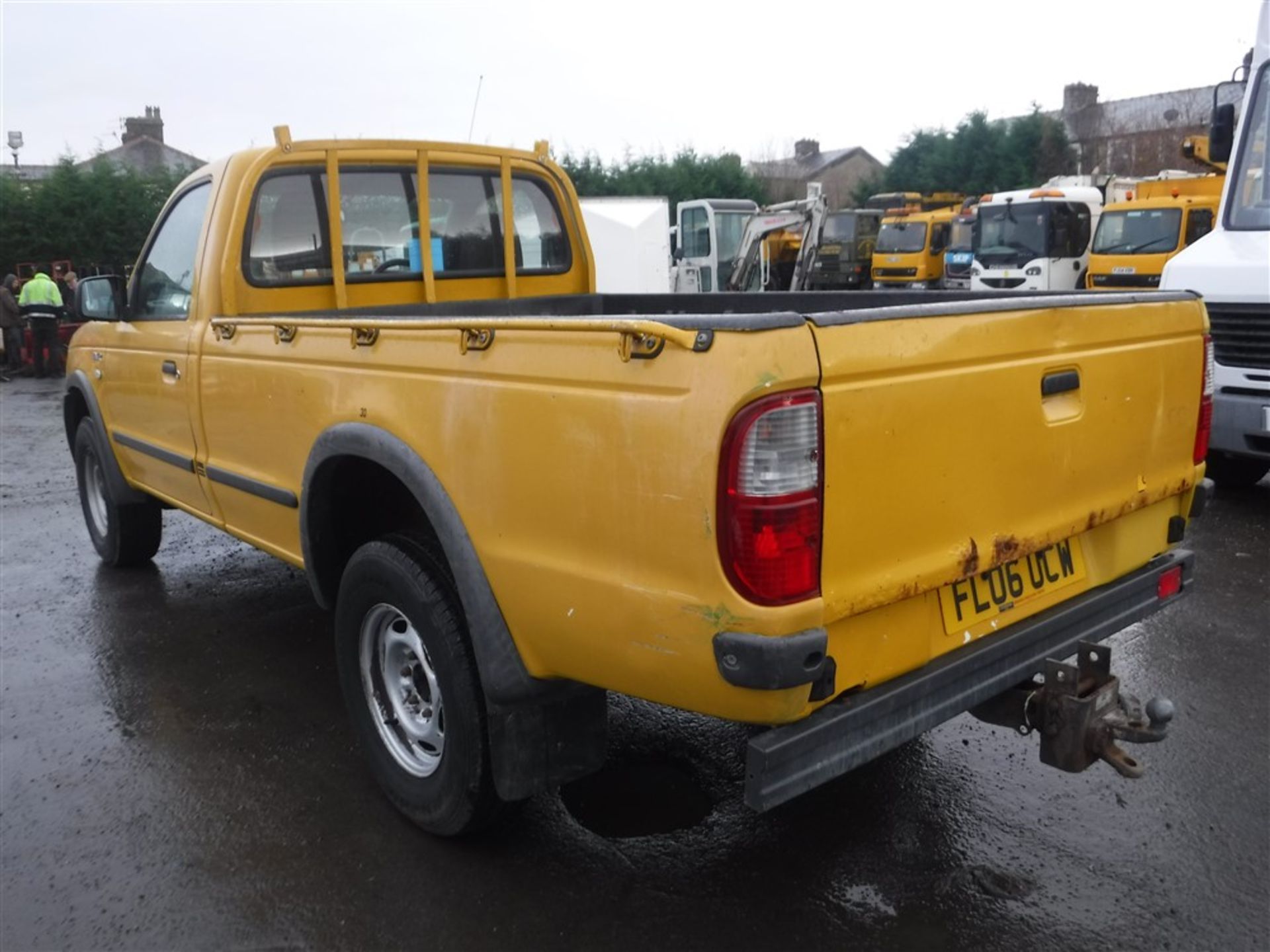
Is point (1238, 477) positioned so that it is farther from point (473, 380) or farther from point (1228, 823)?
point (473, 380)

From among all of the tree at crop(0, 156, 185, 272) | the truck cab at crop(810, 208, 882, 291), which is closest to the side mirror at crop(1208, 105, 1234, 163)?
the truck cab at crop(810, 208, 882, 291)

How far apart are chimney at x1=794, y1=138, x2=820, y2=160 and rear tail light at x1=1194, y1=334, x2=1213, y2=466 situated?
183 ft

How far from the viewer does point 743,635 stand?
87.0 inches

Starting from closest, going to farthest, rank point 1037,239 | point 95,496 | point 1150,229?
point 95,496 → point 1150,229 → point 1037,239

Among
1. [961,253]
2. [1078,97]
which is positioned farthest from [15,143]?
[1078,97]

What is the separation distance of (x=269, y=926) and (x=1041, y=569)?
235 cm

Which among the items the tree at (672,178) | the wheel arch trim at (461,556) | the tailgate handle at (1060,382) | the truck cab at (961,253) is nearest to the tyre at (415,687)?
the wheel arch trim at (461,556)

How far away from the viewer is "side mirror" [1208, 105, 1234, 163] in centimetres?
757

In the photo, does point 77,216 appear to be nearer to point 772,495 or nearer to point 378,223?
point 378,223

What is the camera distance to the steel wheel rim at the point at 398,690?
3355 mm

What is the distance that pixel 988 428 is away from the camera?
261 cm

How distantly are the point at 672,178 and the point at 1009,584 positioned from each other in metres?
35.7

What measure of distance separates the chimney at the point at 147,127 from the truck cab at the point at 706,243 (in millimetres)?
24181

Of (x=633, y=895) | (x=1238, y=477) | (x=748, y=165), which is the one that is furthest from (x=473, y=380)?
(x=748, y=165)
